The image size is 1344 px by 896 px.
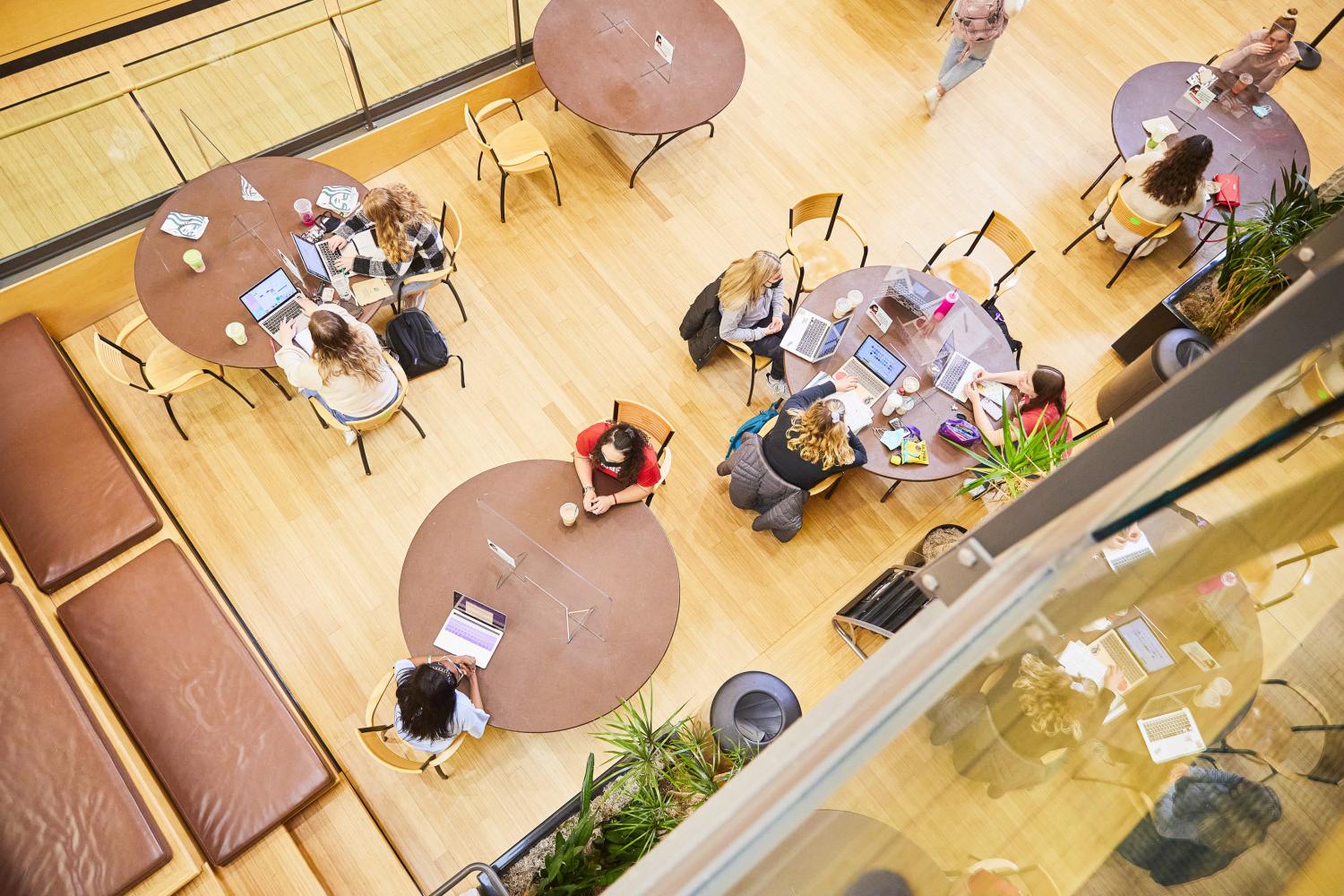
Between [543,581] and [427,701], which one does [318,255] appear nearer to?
[543,581]

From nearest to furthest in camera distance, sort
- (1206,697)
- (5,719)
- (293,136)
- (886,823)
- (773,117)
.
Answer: (886,823), (1206,697), (5,719), (293,136), (773,117)


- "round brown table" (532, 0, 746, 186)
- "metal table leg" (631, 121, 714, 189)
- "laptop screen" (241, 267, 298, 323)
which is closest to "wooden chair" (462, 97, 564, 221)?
"round brown table" (532, 0, 746, 186)

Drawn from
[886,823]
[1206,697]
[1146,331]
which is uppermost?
[1206,697]

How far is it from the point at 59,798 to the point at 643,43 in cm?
546

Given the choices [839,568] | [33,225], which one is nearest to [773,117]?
[839,568]

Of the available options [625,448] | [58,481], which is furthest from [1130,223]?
[58,481]

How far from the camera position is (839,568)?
5.07 metres

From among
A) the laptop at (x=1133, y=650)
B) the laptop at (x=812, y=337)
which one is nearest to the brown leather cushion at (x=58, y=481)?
the laptop at (x=812, y=337)

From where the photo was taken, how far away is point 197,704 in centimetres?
392

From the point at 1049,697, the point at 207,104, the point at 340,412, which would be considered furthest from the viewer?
the point at 207,104

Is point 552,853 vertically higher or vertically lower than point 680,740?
lower

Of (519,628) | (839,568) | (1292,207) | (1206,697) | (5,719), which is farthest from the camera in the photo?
(839,568)

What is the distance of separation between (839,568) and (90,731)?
3.95m

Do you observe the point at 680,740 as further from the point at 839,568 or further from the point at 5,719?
the point at 5,719
